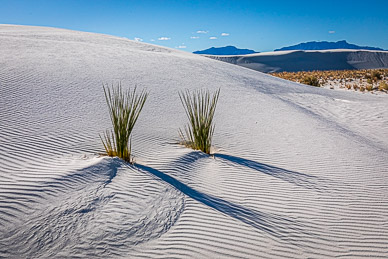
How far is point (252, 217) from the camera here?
11.0ft

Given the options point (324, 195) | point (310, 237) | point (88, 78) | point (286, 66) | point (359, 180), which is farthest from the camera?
point (286, 66)

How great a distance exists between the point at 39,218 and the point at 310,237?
274 cm

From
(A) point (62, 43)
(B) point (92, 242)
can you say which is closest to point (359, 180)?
(B) point (92, 242)

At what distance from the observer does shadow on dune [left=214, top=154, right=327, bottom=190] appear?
14.2 ft

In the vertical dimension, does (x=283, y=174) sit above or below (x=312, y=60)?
below

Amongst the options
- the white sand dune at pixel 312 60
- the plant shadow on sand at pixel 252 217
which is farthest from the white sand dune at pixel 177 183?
the white sand dune at pixel 312 60

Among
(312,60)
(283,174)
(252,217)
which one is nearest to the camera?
(252,217)

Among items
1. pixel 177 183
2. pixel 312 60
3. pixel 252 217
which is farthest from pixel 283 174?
pixel 312 60

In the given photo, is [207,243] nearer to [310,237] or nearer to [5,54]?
[310,237]

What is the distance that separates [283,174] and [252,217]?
1.49 meters

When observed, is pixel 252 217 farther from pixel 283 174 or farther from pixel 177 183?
pixel 283 174

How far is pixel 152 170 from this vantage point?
4246mm

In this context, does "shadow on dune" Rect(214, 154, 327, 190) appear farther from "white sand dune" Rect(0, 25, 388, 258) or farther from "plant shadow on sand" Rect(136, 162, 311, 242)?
"plant shadow on sand" Rect(136, 162, 311, 242)

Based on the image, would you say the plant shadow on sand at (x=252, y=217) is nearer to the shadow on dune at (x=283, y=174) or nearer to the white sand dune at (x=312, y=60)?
the shadow on dune at (x=283, y=174)
